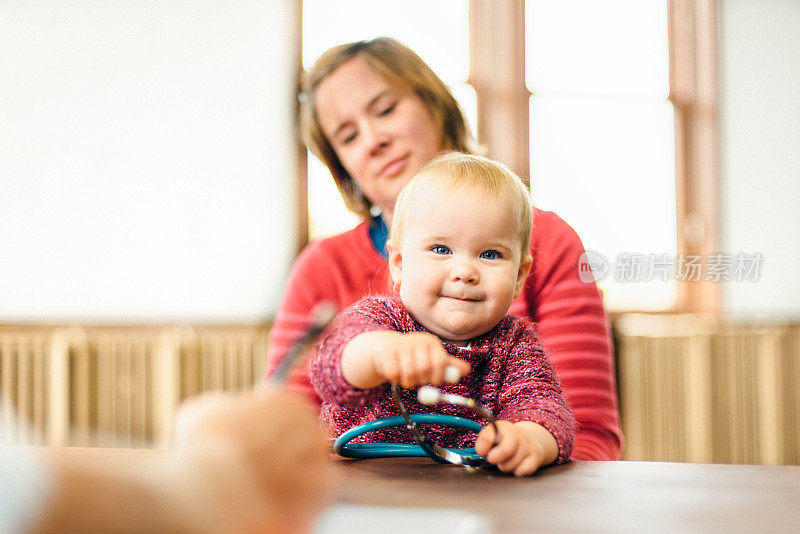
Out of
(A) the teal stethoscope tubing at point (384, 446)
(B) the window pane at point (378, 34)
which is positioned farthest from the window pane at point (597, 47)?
(A) the teal stethoscope tubing at point (384, 446)

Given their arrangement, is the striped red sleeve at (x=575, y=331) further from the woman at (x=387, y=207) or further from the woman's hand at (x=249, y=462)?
the woman's hand at (x=249, y=462)

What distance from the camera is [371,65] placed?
130 cm

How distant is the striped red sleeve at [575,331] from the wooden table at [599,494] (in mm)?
479

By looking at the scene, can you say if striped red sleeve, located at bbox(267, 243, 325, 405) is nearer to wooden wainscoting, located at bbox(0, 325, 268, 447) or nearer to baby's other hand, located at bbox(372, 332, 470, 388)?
baby's other hand, located at bbox(372, 332, 470, 388)

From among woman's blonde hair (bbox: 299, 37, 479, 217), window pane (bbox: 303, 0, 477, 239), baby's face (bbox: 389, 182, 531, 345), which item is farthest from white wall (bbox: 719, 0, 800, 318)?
baby's face (bbox: 389, 182, 531, 345)

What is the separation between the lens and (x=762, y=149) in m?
3.65

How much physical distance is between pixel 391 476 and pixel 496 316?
27 cm

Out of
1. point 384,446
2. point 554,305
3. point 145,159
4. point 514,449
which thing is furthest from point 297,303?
point 145,159

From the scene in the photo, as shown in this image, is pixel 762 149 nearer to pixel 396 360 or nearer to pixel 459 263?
pixel 459 263

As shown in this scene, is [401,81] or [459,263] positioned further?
[401,81]

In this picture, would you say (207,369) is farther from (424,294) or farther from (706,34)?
(706,34)

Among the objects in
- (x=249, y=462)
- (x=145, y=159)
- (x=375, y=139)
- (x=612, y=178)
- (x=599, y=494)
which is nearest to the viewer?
(x=249, y=462)

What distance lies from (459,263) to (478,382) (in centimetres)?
13

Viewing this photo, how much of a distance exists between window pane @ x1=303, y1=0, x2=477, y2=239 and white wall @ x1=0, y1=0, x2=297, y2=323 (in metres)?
0.12
